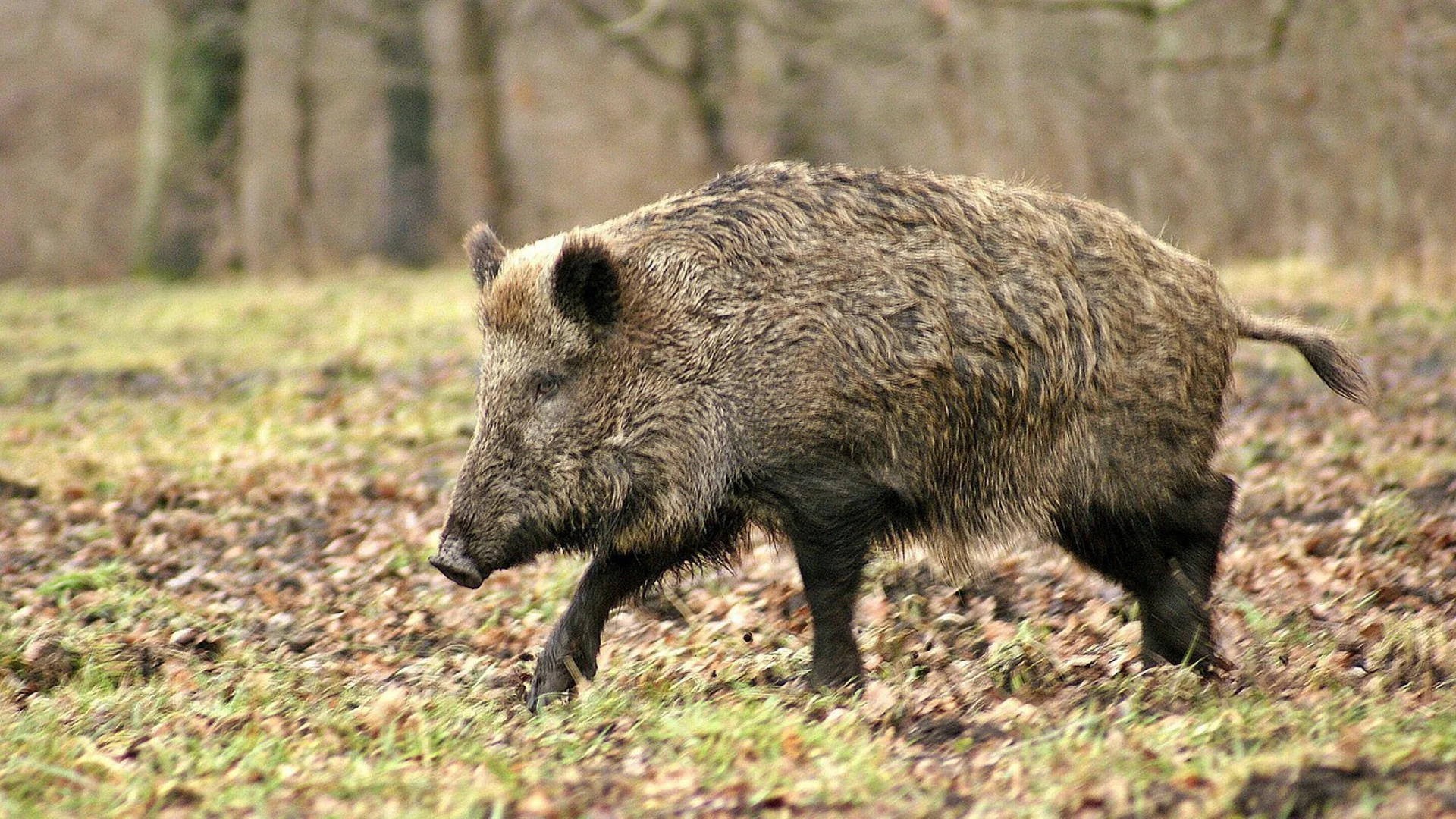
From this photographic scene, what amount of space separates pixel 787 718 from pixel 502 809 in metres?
1.03

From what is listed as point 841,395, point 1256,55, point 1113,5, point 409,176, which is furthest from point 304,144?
point 841,395

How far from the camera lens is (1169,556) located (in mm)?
5527

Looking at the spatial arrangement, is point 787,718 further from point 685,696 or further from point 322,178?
point 322,178

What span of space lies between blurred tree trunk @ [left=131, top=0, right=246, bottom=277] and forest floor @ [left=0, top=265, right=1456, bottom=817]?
819 cm

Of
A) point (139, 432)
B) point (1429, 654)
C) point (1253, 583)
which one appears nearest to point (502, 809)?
point (1429, 654)

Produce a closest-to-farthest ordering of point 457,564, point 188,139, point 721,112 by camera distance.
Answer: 1. point 457,564
2. point 188,139
3. point 721,112

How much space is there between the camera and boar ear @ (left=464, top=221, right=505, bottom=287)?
563 cm

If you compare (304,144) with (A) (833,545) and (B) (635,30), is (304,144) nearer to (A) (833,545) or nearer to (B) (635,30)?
(B) (635,30)

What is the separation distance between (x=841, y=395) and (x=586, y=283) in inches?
36.0

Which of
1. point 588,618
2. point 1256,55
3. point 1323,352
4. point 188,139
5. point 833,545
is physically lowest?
point 588,618

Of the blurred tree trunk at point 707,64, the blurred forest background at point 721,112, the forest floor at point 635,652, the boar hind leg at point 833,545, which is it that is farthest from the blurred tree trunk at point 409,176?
the boar hind leg at point 833,545

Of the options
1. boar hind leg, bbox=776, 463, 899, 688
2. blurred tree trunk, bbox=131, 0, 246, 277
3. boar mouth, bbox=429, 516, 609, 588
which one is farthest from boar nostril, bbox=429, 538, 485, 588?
blurred tree trunk, bbox=131, 0, 246, 277

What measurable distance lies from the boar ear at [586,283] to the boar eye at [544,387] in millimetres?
213

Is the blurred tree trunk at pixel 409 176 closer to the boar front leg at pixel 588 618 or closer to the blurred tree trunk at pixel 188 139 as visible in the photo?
the blurred tree trunk at pixel 188 139
